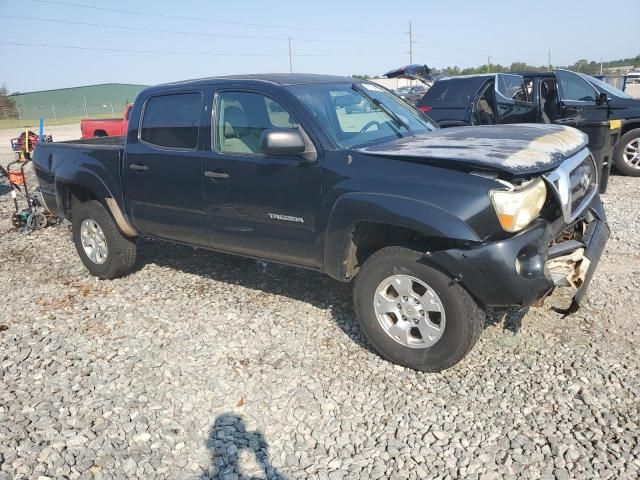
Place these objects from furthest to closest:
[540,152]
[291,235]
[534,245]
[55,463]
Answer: [291,235] < [540,152] < [534,245] < [55,463]

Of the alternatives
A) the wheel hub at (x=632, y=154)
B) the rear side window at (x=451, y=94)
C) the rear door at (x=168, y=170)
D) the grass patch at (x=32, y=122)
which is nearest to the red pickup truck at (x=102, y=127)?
the rear side window at (x=451, y=94)

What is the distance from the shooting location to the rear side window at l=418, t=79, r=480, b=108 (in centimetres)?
910

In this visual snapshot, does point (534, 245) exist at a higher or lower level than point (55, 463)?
higher

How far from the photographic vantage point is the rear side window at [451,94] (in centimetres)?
910

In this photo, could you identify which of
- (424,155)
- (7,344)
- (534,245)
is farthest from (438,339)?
(7,344)

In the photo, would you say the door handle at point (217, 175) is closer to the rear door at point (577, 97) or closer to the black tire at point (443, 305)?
the black tire at point (443, 305)

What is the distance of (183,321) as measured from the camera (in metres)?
4.34

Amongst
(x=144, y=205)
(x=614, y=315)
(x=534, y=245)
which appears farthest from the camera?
(x=144, y=205)

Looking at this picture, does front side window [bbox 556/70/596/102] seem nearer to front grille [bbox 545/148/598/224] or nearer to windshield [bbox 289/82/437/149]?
windshield [bbox 289/82/437/149]

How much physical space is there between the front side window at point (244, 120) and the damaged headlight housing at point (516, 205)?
5.33 ft

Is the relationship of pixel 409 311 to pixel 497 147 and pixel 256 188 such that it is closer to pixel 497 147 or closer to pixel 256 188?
pixel 497 147

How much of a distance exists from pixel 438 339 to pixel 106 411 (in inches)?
81.1

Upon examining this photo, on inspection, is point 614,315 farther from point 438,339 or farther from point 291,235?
point 291,235

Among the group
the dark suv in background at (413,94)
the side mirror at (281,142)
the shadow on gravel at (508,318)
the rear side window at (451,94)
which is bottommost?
the shadow on gravel at (508,318)
